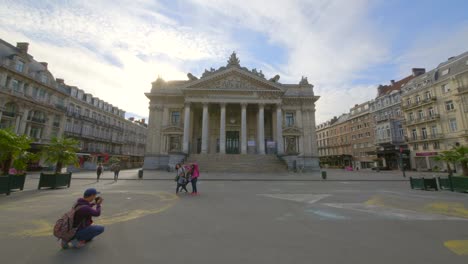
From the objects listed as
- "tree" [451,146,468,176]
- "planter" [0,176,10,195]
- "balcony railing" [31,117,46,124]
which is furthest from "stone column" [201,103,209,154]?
"balcony railing" [31,117,46,124]

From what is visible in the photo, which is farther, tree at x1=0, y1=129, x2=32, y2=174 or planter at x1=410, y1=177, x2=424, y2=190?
planter at x1=410, y1=177, x2=424, y2=190

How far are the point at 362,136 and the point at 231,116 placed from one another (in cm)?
3844

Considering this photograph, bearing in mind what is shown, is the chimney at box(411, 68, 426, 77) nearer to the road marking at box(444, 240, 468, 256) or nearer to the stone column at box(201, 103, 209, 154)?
the stone column at box(201, 103, 209, 154)

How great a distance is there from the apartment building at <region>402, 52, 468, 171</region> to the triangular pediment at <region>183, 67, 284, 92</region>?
27.0 metres

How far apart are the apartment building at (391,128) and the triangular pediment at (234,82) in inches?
1175

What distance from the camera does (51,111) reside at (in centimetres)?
3506

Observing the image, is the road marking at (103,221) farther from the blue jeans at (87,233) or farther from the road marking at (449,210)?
the road marking at (449,210)

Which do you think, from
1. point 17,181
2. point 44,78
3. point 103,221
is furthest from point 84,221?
point 44,78

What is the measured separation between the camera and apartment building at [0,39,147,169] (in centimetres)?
2927

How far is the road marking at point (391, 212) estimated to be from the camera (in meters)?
5.99

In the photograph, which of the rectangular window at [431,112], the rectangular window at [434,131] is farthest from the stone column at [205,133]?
A: the rectangular window at [431,112]

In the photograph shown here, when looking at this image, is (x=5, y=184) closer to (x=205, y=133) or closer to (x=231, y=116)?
(x=205, y=133)

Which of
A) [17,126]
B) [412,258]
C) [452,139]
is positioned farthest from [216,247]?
[452,139]

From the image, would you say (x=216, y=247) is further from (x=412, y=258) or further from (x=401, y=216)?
(x=401, y=216)
